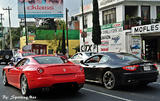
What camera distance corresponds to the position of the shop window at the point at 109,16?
29.8 metres

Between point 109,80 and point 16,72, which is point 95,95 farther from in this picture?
point 16,72

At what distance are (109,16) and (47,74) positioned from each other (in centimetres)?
2439

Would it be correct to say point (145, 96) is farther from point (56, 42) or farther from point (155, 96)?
point (56, 42)

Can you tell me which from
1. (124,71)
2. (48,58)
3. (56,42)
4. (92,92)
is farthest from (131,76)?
(56,42)

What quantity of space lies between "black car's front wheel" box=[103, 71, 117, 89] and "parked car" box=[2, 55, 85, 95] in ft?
4.43

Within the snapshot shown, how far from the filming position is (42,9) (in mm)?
43719

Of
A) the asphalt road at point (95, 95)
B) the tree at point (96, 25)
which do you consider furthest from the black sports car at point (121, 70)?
the tree at point (96, 25)

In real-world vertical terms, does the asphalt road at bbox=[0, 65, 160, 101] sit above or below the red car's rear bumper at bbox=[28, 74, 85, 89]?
below

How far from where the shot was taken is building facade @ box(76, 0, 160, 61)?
26.0 metres

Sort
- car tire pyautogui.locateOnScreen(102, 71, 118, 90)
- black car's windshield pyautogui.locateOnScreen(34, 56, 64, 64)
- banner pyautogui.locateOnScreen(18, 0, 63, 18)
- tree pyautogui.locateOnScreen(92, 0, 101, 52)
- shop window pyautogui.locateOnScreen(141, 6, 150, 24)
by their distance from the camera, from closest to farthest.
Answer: black car's windshield pyautogui.locateOnScreen(34, 56, 64, 64)
car tire pyautogui.locateOnScreen(102, 71, 118, 90)
tree pyautogui.locateOnScreen(92, 0, 101, 52)
shop window pyautogui.locateOnScreen(141, 6, 150, 24)
banner pyautogui.locateOnScreen(18, 0, 63, 18)

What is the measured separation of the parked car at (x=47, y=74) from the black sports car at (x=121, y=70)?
1392 millimetres

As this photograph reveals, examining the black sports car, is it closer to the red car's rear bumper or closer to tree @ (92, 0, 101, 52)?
the red car's rear bumper

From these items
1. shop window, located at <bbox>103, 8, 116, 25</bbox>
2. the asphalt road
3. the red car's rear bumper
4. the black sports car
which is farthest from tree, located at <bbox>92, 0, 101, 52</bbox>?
the red car's rear bumper

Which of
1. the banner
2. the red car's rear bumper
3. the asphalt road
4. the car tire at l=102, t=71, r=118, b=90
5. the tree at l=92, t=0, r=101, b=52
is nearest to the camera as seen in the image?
the red car's rear bumper
